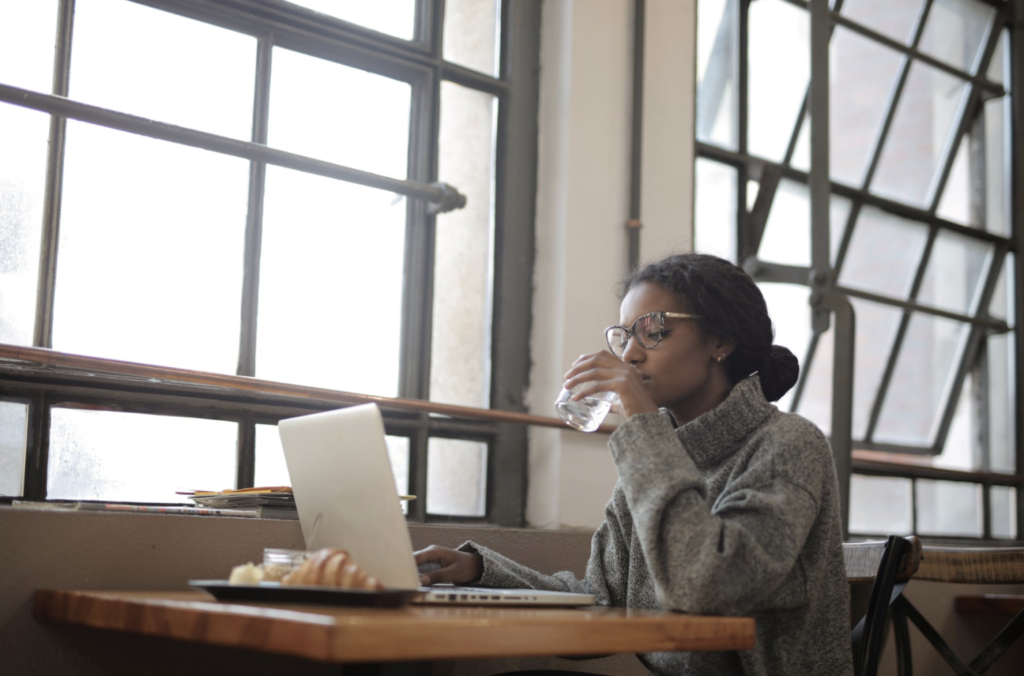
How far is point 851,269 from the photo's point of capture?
12.1 feet

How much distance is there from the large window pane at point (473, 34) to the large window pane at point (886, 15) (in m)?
1.70

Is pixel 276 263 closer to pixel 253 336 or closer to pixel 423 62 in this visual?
pixel 253 336

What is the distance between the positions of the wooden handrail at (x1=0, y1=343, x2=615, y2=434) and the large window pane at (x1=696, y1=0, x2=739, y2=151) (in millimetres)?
1422

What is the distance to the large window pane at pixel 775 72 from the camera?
3.31m

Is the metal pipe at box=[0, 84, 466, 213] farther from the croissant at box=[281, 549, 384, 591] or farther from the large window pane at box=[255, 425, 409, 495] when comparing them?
the croissant at box=[281, 549, 384, 591]

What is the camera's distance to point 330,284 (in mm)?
2318

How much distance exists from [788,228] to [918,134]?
0.98 m

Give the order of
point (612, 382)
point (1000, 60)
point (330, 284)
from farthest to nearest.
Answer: point (1000, 60)
point (330, 284)
point (612, 382)

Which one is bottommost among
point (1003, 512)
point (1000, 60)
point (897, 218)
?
point (1003, 512)

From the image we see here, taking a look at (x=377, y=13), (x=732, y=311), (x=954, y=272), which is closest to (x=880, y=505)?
(x=954, y=272)

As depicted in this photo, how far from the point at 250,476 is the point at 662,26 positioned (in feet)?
5.50

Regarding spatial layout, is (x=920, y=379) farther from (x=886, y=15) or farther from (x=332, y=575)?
(x=332, y=575)

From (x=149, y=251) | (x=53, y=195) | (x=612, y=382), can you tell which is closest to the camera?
(x=612, y=382)

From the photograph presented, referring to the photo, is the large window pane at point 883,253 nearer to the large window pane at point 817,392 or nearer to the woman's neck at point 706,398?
the large window pane at point 817,392
